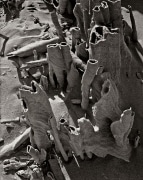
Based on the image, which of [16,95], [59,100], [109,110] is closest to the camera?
[109,110]

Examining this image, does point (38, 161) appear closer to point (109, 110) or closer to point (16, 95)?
point (109, 110)

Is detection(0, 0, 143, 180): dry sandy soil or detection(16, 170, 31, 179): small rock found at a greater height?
detection(0, 0, 143, 180): dry sandy soil

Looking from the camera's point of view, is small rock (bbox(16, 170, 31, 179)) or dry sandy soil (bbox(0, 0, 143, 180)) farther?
small rock (bbox(16, 170, 31, 179))

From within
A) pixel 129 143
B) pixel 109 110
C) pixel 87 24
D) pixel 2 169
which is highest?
pixel 87 24

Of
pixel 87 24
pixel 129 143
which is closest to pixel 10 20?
pixel 87 24

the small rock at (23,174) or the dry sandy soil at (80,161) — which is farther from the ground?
the dry sandy soil at (80,161)

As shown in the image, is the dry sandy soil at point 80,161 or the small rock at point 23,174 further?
the small rock at point 23,174

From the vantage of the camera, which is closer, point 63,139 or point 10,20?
point 63,139

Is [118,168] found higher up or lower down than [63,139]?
lower down
